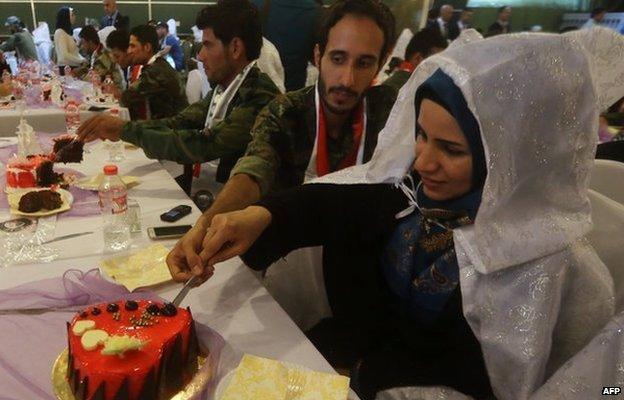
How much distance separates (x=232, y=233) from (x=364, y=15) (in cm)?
90

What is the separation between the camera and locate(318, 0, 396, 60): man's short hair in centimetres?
156

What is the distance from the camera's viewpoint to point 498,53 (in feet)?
2.94

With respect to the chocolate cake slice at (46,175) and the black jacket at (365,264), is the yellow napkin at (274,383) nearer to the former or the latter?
the black jacket at (365,264)

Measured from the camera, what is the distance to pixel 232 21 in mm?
1979

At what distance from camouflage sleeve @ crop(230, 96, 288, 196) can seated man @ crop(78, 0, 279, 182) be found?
11.0 inches

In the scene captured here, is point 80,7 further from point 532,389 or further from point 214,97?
point 532,389

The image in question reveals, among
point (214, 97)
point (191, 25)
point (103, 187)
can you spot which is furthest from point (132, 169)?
point (191, 25)

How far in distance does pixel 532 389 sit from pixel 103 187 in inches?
51.3

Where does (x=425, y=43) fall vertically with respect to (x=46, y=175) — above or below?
above

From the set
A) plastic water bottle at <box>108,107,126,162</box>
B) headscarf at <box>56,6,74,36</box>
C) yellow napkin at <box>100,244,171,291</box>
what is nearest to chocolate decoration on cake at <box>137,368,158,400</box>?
yellow napkin at <box>100,244,171,291</box>

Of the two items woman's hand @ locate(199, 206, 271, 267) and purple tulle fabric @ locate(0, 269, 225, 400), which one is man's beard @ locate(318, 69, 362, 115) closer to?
woman's hand @ locate(199, 206, 271, 267)

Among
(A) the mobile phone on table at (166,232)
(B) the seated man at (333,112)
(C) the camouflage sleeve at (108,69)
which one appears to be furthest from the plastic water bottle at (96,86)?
(A) the mobile phone on table at (166,232)

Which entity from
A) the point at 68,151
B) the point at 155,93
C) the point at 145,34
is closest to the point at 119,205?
the point at 68,151

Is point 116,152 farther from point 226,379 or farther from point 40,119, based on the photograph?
point 226,379
